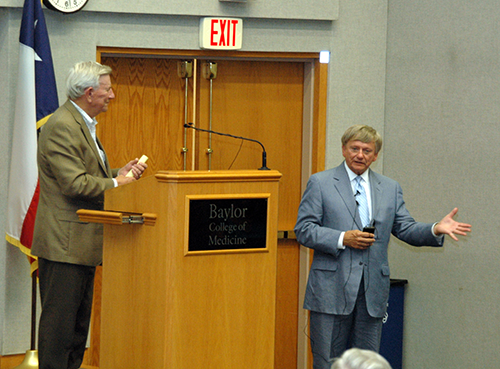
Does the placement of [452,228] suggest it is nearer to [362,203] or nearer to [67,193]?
[362,203]

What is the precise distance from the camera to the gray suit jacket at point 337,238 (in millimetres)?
3133

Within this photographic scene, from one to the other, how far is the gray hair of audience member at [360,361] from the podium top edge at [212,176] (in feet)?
3.71

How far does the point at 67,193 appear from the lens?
303 centimetres

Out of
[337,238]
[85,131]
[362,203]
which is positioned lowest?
[337,238]

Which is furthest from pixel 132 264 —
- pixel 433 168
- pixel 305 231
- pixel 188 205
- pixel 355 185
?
pixel 433 168

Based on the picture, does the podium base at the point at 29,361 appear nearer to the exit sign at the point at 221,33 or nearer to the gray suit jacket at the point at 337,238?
the gray suit jacket at the point at 337,238

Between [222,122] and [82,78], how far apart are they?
1.57 m

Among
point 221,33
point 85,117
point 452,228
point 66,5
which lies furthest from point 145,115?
point 452,228

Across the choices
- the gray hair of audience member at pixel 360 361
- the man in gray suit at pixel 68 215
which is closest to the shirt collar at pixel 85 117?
the man in gray suit at pixel 68 215

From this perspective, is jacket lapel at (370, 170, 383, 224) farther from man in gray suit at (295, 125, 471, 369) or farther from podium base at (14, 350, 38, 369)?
podium base at (14, 350, 38, 369)

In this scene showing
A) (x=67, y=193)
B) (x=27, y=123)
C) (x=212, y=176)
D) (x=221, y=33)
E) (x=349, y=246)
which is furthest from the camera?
(x=221, y=33)

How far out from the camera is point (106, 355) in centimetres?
299

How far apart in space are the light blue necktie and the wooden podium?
23.3 inches

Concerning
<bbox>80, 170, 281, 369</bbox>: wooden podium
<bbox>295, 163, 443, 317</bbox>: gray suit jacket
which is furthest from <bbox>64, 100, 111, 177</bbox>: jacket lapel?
<bbox>295, 163, 443, 317</bbox>: gray suit jacket
